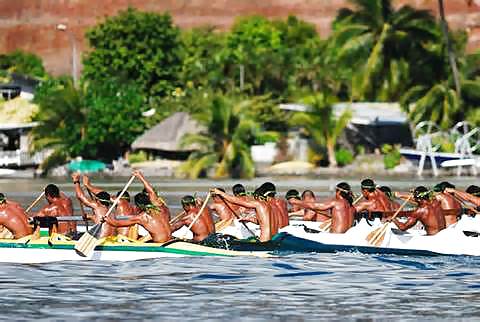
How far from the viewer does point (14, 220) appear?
77.0 ft

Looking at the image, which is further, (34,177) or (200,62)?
(200,62)

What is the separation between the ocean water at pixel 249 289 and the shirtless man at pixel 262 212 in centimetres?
47

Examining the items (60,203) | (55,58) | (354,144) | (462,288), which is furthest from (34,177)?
(55,58)

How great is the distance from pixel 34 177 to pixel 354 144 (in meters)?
14.3

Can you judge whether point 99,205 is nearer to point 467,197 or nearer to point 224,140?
point 467,197

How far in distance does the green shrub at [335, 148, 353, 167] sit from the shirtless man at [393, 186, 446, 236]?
35.6 metres

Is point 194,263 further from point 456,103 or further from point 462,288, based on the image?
point 456,103

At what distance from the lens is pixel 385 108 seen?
2586 inches

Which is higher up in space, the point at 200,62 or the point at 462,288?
the point at 200,62

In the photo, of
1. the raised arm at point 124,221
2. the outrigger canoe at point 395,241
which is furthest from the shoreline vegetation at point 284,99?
the raised arm at point 124,221

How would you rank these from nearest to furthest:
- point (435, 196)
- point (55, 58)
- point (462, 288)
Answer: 1. point (462, 288)
2. point (435, 196)
3. point (55, 58)

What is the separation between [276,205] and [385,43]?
40.7 m

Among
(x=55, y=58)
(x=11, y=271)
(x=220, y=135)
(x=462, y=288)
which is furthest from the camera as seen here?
(x=55, y=58)

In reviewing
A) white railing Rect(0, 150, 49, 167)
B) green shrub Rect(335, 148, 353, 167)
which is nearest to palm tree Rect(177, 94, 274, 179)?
green shrub Rect(335, 148, 353, 167)
